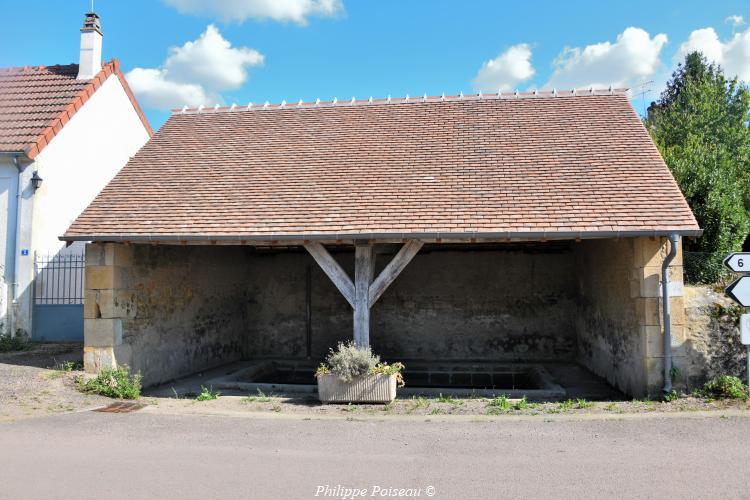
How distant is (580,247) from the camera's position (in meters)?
10.2

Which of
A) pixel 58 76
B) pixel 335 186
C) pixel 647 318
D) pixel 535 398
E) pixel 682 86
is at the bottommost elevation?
pixel 535 398

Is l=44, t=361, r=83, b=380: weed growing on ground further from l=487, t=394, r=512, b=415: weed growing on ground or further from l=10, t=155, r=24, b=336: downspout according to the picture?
l=487, t=394, r=512, b=415: weed growing on ground

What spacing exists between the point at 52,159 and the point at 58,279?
2340 mm

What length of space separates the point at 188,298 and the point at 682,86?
2507cm

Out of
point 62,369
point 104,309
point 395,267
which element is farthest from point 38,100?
point 395,267

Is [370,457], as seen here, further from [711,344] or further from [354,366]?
[711,344]

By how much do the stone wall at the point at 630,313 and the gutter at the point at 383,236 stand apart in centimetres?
47

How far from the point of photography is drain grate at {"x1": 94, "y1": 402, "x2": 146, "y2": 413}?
651 cm

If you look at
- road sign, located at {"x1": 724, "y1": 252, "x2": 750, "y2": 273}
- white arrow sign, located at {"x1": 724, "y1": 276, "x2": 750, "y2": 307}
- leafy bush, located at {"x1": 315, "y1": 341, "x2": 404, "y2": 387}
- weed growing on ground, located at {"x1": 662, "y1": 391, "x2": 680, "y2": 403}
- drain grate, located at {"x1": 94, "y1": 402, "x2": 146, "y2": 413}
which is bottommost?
drain grate, located at {"x1": 94, "y1": 402, "x2": 146, "y2": 413}

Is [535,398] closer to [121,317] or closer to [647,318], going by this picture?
[647,318]

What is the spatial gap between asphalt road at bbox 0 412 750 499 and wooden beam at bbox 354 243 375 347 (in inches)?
60.9

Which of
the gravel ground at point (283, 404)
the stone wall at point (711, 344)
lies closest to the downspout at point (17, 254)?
the gravel ground at point (283, 404)

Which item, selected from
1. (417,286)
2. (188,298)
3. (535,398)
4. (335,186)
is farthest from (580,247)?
(188,298)

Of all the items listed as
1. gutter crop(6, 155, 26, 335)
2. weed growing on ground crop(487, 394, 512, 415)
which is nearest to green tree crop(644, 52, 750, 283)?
weed growing on ground crop(487, 394, 512, 415)
